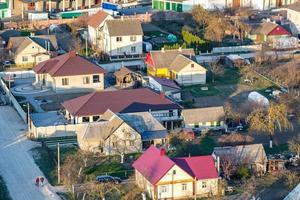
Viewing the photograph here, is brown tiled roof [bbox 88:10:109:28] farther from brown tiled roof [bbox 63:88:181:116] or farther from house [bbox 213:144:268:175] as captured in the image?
house [bbox 213:144:268:175]

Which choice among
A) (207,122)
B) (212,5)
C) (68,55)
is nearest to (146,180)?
(207,122)

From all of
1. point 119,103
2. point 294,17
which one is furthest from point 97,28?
point 119,103

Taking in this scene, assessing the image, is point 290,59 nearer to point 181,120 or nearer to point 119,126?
point 181,120

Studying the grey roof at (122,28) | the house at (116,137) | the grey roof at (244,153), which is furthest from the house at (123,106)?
the grey roof at (122,28)

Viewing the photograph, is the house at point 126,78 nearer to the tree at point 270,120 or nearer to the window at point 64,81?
the window at point 64,81

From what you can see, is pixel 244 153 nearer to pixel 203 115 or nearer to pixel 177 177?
pixel 177 177

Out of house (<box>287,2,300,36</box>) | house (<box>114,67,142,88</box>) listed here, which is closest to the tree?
house (<box>114,67,142,88</box>)
